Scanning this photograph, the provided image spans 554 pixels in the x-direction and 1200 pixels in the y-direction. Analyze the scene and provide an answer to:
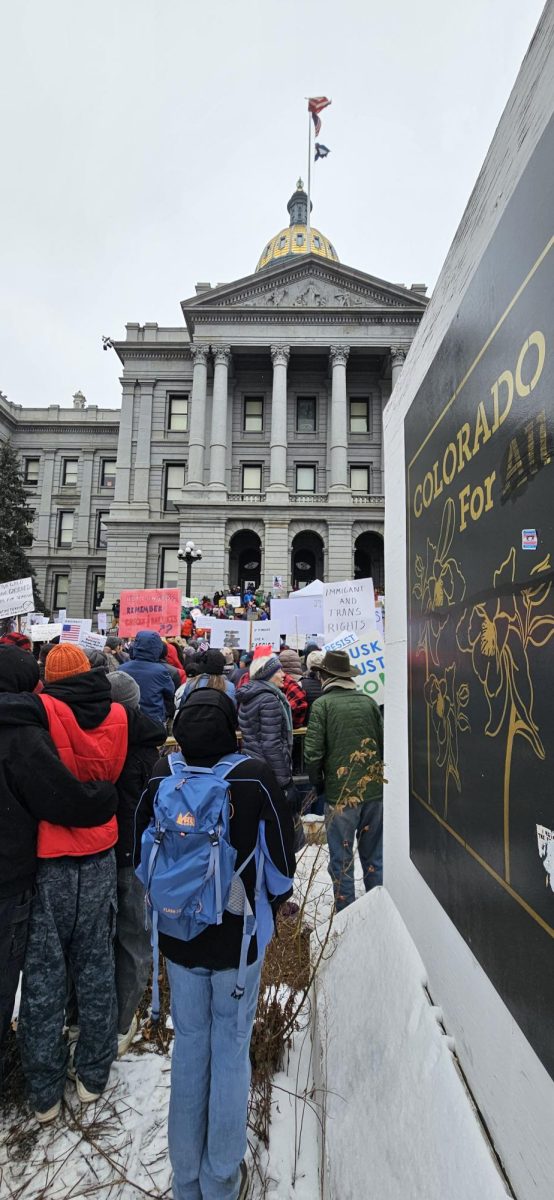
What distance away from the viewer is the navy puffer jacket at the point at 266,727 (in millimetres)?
4148

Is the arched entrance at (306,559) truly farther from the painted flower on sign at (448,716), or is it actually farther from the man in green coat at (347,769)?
the painted flower on sign at (448,716)

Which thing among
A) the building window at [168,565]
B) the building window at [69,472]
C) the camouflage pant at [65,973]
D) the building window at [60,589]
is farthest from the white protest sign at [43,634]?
the building window at [69,472]

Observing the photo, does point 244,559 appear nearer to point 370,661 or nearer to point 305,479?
point 305,479

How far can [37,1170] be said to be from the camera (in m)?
2.16

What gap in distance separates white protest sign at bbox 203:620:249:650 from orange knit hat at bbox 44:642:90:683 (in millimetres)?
6910

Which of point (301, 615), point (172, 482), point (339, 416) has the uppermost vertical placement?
point (339, 416)

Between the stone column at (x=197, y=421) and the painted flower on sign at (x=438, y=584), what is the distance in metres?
26.4

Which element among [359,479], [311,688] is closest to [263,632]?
[311,688]

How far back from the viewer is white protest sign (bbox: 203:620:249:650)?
9.60 m

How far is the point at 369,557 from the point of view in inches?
1207

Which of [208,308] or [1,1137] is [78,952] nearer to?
[1,1137]

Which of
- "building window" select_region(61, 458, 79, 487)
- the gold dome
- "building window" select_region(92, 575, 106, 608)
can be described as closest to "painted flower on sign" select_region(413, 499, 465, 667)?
"building window" select_region(92, 575, 106, 608)

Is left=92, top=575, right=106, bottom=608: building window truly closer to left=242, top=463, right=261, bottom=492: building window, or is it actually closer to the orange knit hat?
left=242, top=463, right=261, bottom=492: building window

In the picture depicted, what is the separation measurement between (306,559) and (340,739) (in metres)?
28.3
